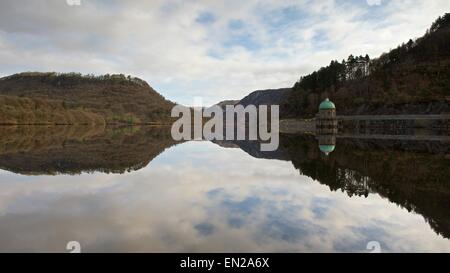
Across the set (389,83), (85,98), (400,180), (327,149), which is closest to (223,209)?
(400,180)

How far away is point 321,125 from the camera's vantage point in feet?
181

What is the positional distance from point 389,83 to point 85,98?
120 meters

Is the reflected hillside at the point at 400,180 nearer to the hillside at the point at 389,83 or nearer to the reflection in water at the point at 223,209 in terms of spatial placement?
the reflection in water at the point at 223,209

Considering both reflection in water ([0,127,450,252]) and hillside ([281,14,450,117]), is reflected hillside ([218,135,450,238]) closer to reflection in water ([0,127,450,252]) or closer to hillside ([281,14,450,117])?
reflection in water ([0,127,450,252])

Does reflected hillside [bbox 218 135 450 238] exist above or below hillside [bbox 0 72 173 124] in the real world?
below

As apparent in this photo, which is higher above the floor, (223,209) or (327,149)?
(327,149)

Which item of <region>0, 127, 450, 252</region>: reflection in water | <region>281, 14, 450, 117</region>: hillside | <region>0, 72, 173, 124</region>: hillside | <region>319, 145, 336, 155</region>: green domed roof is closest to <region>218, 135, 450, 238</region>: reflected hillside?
<region>0, 127, 450, 252</region>: reflection in water

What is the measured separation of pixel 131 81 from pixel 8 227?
192 metres

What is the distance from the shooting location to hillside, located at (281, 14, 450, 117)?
195ft

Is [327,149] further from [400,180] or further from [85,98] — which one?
[85,98]

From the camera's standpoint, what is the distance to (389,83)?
72.8 metres

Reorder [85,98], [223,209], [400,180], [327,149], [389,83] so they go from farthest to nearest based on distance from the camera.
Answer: [85,98] → [389,83] → [327,149] → [400,180] → [223,209]

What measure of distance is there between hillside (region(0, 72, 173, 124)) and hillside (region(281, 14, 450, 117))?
5270cm

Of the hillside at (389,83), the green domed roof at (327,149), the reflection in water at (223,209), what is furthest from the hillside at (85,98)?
the reflection in water at (223,209)
